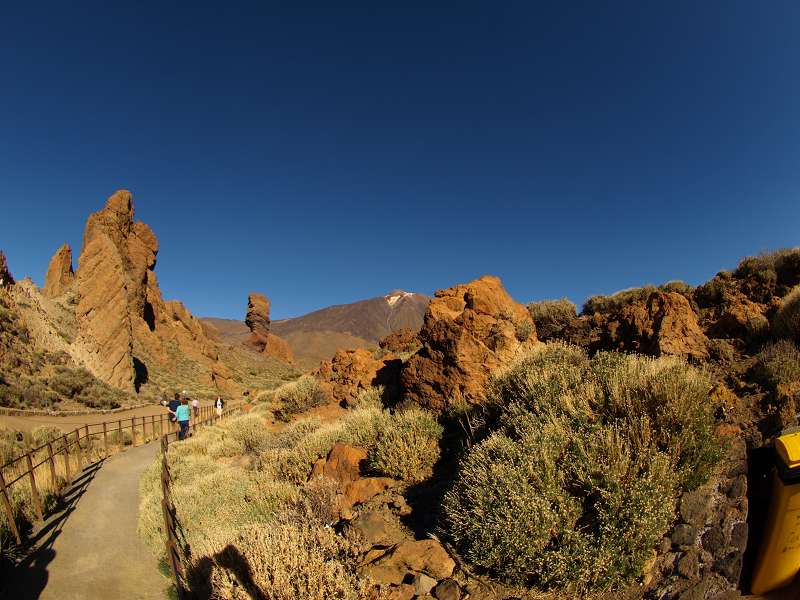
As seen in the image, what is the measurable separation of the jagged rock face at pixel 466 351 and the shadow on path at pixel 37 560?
6.50 metres

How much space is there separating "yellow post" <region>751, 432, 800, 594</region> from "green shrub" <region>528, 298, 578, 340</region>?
732cm

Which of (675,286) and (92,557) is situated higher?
(675,286)

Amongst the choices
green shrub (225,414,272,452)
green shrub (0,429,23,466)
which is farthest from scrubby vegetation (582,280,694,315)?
green shrub (0,429,23,466)

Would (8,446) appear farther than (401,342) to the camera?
No

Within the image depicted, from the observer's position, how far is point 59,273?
132 ft

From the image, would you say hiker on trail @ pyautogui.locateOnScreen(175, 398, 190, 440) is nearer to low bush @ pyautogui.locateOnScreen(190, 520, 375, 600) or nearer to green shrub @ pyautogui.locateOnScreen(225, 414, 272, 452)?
green shrub @ pyautogui.locateOnScreen(225, 414, 272, 452)

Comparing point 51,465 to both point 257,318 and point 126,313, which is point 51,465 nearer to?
point 126,313

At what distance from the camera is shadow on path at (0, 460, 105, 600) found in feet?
19.7

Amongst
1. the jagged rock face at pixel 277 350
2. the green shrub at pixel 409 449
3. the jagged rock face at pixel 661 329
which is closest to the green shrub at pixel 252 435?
the green shrub at pixel 409 449

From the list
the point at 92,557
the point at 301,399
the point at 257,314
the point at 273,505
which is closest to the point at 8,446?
the point at 92,557

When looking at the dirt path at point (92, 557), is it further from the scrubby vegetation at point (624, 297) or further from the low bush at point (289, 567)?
the scrubby vegetation at point (624, 297)

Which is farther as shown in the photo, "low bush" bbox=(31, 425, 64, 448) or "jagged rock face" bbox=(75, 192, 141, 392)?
"jagged rock face" bbox=(75, 192, 141, 392)

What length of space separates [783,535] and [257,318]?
8248cm

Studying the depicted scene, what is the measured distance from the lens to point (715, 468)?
4000 millimetres
